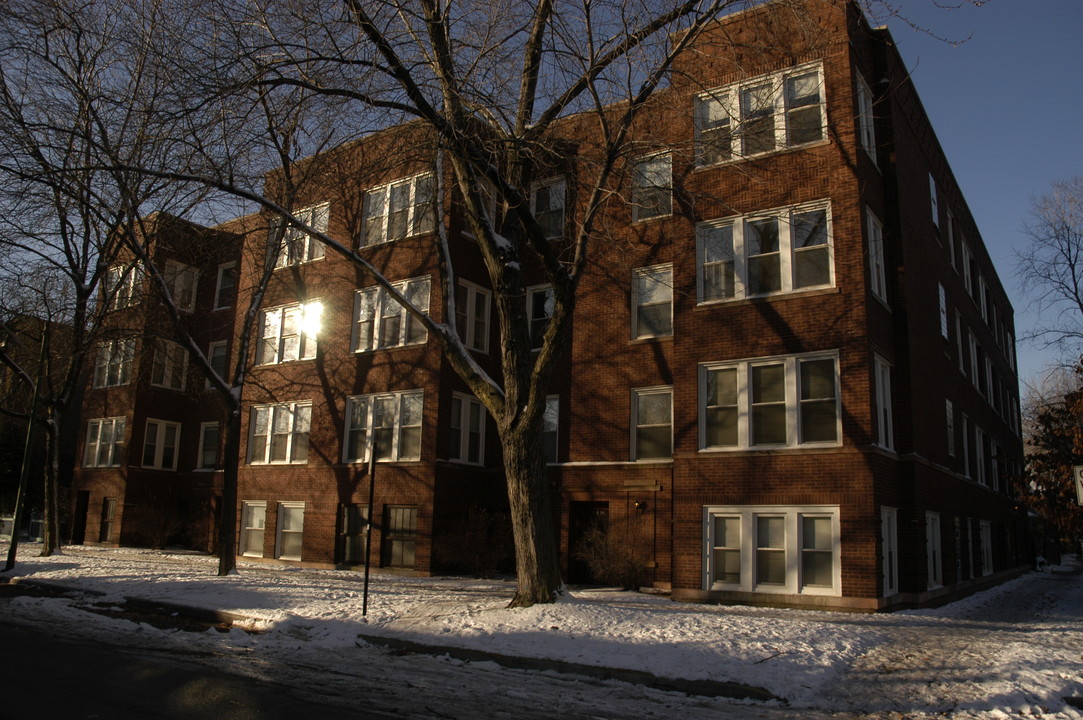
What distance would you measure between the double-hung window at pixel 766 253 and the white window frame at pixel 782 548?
4.38 meters

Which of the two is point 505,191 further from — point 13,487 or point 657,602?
point 13,487

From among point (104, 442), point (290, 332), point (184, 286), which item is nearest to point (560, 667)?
point (290, 332)

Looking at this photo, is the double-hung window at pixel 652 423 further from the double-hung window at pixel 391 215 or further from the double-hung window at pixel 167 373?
the double-hung window at pixel 167 373

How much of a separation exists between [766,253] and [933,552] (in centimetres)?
794

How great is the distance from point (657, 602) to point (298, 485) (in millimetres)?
12424

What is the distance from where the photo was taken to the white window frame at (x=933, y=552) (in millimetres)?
17391

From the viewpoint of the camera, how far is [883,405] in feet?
54.1

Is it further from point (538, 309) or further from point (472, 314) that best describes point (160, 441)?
point (538, 309)

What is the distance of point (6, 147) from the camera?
1311 centimetres

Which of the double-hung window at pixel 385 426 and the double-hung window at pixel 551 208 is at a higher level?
the double-hung window at pixel 551 208

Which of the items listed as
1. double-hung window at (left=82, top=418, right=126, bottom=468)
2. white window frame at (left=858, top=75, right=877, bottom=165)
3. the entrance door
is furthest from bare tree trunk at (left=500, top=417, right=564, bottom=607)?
double-hung window at (left=82, top=418, right=126, bottom=468)

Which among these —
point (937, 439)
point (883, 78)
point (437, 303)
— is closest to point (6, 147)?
point (437, 303)

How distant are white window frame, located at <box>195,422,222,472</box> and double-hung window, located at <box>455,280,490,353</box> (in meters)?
12.3

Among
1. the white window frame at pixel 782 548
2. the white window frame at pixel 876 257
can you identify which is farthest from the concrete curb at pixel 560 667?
the white window frame at pixel 876 257
